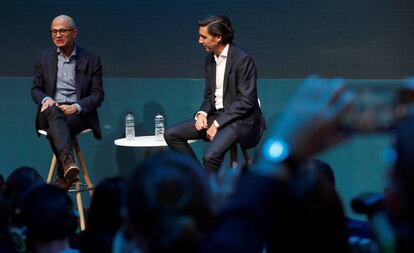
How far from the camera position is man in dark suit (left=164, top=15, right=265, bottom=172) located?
507 centimetres

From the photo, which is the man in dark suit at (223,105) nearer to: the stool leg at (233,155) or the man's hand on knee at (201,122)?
the man's hand on knee at (201,122)

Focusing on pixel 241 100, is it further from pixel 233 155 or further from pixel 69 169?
pixel 69 169

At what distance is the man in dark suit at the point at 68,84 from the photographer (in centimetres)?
532

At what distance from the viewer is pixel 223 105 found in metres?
5.25

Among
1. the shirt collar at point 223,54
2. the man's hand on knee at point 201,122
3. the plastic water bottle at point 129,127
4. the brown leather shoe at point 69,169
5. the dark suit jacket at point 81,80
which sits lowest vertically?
the brown leather shoe at point 69,169

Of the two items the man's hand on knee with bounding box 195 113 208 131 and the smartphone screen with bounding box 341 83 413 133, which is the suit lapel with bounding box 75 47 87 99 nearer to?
the man's hand on knee with bounding box 195 113 208 131

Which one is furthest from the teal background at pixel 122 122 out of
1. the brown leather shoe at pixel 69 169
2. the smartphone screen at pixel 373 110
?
the smartphone screen at pixel 373 110

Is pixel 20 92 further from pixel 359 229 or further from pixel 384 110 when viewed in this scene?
pixel 384 110

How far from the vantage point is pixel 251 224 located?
1.41 m

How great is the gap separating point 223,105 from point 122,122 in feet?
4.35

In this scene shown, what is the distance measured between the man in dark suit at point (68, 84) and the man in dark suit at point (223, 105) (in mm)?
563

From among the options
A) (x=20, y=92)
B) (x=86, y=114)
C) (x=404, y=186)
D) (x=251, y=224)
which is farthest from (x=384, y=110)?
(x=20, y=92)

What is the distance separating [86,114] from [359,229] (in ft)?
11.3

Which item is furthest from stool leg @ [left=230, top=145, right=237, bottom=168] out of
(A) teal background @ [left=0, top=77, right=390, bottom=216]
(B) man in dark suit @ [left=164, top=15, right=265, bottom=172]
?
(A) teal background @ [left=0, top=77, right=390, bottom=216]
